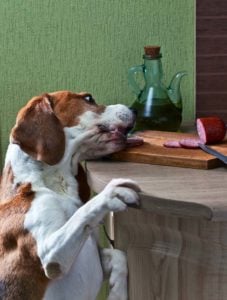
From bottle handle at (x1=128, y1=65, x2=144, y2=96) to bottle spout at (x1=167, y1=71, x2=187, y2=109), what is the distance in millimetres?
78

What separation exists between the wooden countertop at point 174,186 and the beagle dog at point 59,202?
4cm

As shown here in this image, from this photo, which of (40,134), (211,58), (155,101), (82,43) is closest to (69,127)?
(40,134)

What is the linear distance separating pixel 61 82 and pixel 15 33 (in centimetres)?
17

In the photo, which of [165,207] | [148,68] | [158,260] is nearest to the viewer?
[165,207]

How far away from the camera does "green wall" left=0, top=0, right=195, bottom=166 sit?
196cm

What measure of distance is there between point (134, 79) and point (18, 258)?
660 mm

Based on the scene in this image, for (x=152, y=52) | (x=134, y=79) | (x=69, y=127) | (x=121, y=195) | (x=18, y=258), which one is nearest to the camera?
(x=121, y=195)

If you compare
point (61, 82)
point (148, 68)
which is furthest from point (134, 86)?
point (61, 82)

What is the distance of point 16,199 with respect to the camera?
151cm

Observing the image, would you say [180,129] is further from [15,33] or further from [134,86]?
[15,33]

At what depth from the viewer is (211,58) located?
202 cm

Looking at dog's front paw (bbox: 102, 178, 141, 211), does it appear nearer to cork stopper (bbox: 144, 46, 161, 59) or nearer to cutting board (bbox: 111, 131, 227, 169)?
cutting board (bbox: 111, 131, 227, 169)

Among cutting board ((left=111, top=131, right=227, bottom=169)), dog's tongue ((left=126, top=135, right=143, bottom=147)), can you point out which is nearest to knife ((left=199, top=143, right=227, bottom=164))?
cutting board ((left=111, top=131, right=227, bottom=169))

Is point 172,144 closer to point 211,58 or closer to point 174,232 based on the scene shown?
point 174,232
